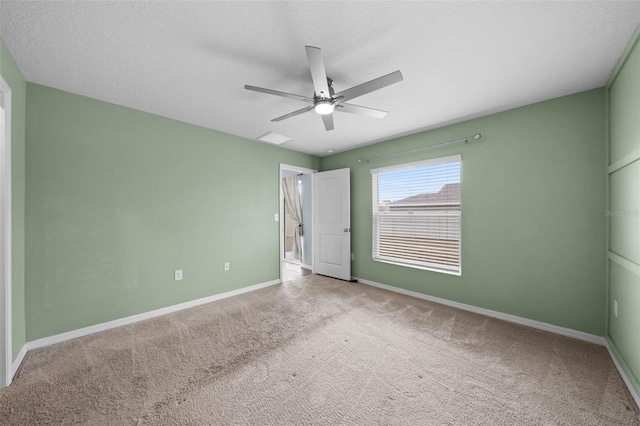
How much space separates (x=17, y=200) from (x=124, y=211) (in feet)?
2.62

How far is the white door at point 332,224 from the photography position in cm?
459

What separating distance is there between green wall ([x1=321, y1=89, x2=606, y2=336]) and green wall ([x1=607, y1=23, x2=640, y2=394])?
14cm

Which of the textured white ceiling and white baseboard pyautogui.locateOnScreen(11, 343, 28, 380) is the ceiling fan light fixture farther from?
white baseboard pyautogui.locateOnScreen(11, 343, 28, 380)

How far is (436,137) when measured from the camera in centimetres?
351

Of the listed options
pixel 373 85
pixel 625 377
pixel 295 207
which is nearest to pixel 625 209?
pixel 625 377

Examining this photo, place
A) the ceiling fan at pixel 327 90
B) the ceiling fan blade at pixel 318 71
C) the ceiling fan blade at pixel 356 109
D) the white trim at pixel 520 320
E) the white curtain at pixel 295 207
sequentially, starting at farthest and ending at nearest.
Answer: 1. the white curtain at pixel 295 207
2. the white trim at pixel 520 320
3. the ceiling fan blade at pixel 356 109
4. the ceiling fan at pixel 327 90
5. the ceiling fan blade at pixel 318 71

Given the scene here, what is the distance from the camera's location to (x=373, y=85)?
178 centimetres

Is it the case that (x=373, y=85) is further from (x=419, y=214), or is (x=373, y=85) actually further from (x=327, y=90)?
(x=419, y=214)

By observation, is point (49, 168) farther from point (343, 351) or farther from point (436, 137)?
point (436, 137)

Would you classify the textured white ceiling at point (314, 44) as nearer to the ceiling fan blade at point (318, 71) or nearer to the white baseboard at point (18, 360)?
the ceiling fan blade at point (318, 71)

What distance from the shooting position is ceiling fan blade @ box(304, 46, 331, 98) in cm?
149

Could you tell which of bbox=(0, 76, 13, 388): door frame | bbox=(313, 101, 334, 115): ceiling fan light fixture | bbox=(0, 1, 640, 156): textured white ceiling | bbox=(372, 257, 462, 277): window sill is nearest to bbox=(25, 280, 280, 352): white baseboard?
bbox=(0, 76, 13, 388): door frame

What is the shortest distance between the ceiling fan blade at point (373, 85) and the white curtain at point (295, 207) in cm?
414

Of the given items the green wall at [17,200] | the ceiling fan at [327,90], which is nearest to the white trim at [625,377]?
the ceiling fan at [327,90]
